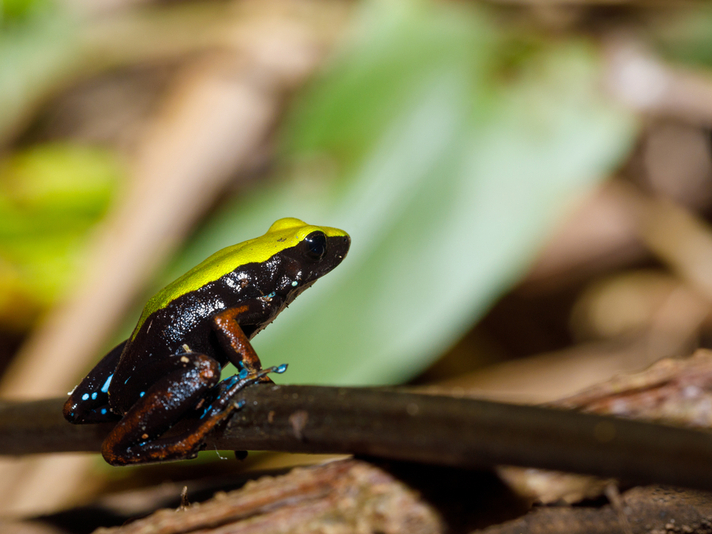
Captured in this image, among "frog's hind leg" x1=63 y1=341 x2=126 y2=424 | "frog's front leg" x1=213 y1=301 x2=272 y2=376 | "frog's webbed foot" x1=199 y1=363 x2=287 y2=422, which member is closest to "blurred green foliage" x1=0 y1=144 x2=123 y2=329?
"frog's hind leg" x1=63 y1=341 x2=126 y2=424

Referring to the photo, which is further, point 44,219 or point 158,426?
point 44,219

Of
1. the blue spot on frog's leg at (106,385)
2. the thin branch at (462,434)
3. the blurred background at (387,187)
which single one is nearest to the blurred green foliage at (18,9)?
the blurred background at (387,187)

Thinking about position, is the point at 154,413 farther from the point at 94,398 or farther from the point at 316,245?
the point at 316,245

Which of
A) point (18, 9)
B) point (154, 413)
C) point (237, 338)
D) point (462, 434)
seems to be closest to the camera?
point (462, 434)

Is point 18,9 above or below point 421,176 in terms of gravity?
above

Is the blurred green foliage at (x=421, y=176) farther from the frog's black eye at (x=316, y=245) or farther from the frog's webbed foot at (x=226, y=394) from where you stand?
the frog's webbed foot at (x=226, y=394)

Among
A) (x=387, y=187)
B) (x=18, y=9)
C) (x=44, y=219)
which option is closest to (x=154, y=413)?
(x=387, y=187)

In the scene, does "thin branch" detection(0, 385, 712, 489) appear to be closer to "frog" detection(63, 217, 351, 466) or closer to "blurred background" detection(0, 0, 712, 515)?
"frog" detection(63, 217, 351, 466)
